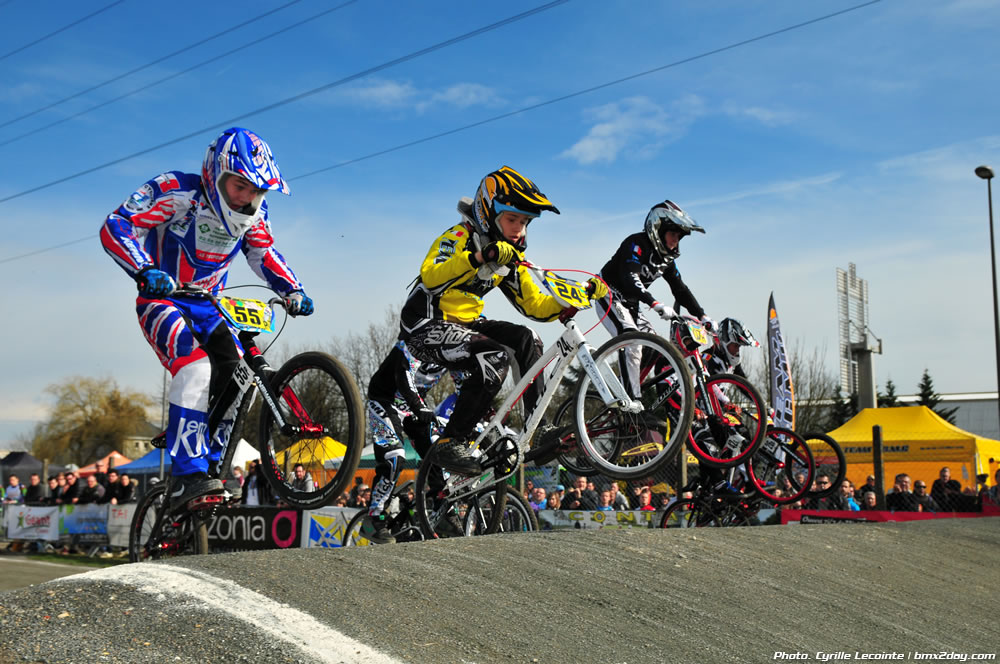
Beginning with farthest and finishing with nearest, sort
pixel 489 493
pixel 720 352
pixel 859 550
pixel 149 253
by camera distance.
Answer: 1. pixel 720 352
2. pixel 859 550
3. pixel 489 493
4. pixel 149 253

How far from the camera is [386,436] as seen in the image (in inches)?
335

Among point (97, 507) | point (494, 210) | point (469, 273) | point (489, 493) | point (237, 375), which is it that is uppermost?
point (494, 210)

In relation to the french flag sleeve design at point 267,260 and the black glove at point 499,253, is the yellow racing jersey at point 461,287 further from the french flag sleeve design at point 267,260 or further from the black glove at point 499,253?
the french flag sleeve design at point 267,260

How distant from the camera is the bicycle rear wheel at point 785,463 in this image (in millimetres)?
9031

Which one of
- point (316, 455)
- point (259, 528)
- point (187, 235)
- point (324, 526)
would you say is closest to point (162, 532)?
point (316, 455)

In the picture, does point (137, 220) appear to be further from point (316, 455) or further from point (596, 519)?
point (596, 519)

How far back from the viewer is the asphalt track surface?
4.05 m

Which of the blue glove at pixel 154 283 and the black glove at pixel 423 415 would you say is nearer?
the blue glove at pixel 154 283

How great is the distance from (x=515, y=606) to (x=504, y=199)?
10.1ft

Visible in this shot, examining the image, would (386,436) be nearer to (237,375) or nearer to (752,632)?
(237,375)

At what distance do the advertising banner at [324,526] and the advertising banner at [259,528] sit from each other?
0.14 metres

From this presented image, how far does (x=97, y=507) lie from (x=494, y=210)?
1597cm

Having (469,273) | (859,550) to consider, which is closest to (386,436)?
(469,273)

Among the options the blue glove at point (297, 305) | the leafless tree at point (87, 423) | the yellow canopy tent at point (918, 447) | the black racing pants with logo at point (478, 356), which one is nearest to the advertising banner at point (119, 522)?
the blue glove at point (297, 305)
